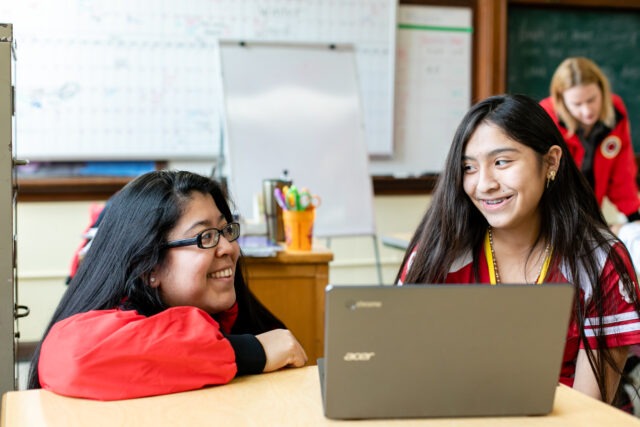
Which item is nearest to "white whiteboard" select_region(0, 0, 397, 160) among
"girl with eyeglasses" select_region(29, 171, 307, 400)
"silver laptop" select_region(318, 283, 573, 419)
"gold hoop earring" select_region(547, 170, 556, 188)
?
"girl with eyeglasses" select_region(29, 171, 307, 400)

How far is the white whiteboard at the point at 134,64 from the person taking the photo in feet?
12.0

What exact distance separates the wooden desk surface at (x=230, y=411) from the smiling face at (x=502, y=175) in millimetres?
493

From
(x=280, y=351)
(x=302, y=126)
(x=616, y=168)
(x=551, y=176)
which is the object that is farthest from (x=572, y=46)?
(x=280, y=351)

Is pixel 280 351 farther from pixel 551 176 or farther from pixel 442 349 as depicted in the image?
pixel 551 176

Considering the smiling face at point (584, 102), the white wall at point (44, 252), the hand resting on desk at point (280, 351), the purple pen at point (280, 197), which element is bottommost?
the white wall at point (44, 252)

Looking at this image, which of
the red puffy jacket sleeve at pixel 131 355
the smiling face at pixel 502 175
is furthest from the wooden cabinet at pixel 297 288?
the red puffy jacket sleeve at pixel 131 355

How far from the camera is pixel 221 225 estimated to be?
4.66ft

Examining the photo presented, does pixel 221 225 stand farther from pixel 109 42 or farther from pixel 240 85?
pixel 109 42

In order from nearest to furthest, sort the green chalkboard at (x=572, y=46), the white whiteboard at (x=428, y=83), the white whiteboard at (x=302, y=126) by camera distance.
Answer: the white whiteboard at (x=302, y=126) → the white whiteboard at (x=428, y=83) → the green chalkboard at (x=572, y=46)

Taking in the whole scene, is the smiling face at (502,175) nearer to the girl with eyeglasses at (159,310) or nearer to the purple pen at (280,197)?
the girl with eyeglasses at (159,310)

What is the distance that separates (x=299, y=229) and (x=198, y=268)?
118cm

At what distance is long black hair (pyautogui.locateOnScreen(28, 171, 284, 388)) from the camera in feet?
4.27

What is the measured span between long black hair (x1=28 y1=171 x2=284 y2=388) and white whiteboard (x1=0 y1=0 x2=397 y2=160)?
2526 millimetres

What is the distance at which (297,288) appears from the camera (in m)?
2.53
